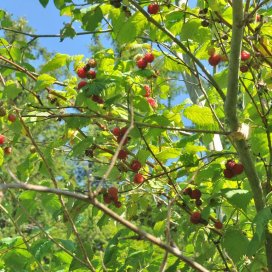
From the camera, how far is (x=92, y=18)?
8.15 feet

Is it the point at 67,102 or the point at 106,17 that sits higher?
the point at 106,17

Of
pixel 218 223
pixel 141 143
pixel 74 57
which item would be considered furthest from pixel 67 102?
pixel 218 223

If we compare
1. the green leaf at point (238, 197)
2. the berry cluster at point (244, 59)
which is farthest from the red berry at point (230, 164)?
the berry cluster at point (244, 59)

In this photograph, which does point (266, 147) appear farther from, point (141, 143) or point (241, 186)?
point (141, 143)

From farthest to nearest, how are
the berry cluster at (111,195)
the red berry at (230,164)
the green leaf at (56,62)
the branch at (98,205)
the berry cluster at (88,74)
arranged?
the green leaf at (56,62) → the berry cluster at (111,195) → the berry cluster at (88,74) → the red berry at (230,164) → the branch at (98,205)

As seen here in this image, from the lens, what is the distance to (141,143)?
2.88 meters

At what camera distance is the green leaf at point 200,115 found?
2.55 m

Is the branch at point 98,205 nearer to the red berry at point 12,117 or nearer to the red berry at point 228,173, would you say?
the red berry at point 228,173

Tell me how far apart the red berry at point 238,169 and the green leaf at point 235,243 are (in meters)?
0.23

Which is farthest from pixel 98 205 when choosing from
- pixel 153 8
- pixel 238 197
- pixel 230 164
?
pixel 153 8

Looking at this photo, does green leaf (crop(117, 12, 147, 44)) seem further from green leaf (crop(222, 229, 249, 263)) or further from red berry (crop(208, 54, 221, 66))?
green leaf (crop(222, 229, 249, 263))

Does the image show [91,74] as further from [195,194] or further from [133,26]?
[195,194]

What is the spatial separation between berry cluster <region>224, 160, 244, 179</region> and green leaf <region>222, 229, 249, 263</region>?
9.1 inches

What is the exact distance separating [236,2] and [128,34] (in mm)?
617
